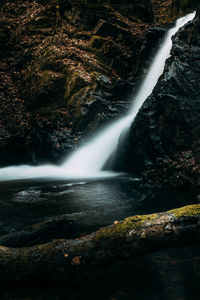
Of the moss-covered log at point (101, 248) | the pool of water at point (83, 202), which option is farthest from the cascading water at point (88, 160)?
the moss-covered log at point (101, 248)

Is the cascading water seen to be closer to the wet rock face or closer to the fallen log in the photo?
the wet rock face

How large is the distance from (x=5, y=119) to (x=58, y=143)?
11.6ft

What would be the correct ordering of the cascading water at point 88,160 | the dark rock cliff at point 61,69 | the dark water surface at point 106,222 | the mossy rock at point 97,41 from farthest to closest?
the mossy rock at point 97,41
the dark rock cliff at point 61,69
the cascading water at point 88,160
the dark water surface at point 106,222

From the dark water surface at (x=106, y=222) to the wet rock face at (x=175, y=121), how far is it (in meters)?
0.85

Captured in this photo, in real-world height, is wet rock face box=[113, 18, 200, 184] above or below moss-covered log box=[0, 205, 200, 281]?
above

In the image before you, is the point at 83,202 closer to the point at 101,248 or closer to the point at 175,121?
the point at 101,248

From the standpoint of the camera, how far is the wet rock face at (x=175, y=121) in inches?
275

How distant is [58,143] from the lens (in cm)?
1181

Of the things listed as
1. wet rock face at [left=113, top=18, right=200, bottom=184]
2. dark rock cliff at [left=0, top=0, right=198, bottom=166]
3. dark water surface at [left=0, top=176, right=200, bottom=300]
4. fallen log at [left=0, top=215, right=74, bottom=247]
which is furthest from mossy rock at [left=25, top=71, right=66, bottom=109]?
fallen log at [left=0, top=215, right=74, bottom=247]

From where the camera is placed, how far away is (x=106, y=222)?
14.2 ft

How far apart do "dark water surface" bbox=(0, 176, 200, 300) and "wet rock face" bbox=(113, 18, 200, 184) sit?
0.85 metres

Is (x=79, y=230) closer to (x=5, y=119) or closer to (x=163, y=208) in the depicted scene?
(x=163, y=208)

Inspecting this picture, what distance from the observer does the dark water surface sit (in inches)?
92.1

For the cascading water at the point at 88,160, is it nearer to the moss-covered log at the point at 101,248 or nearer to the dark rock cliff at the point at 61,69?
the dark rock cliff at the point at 61,69
